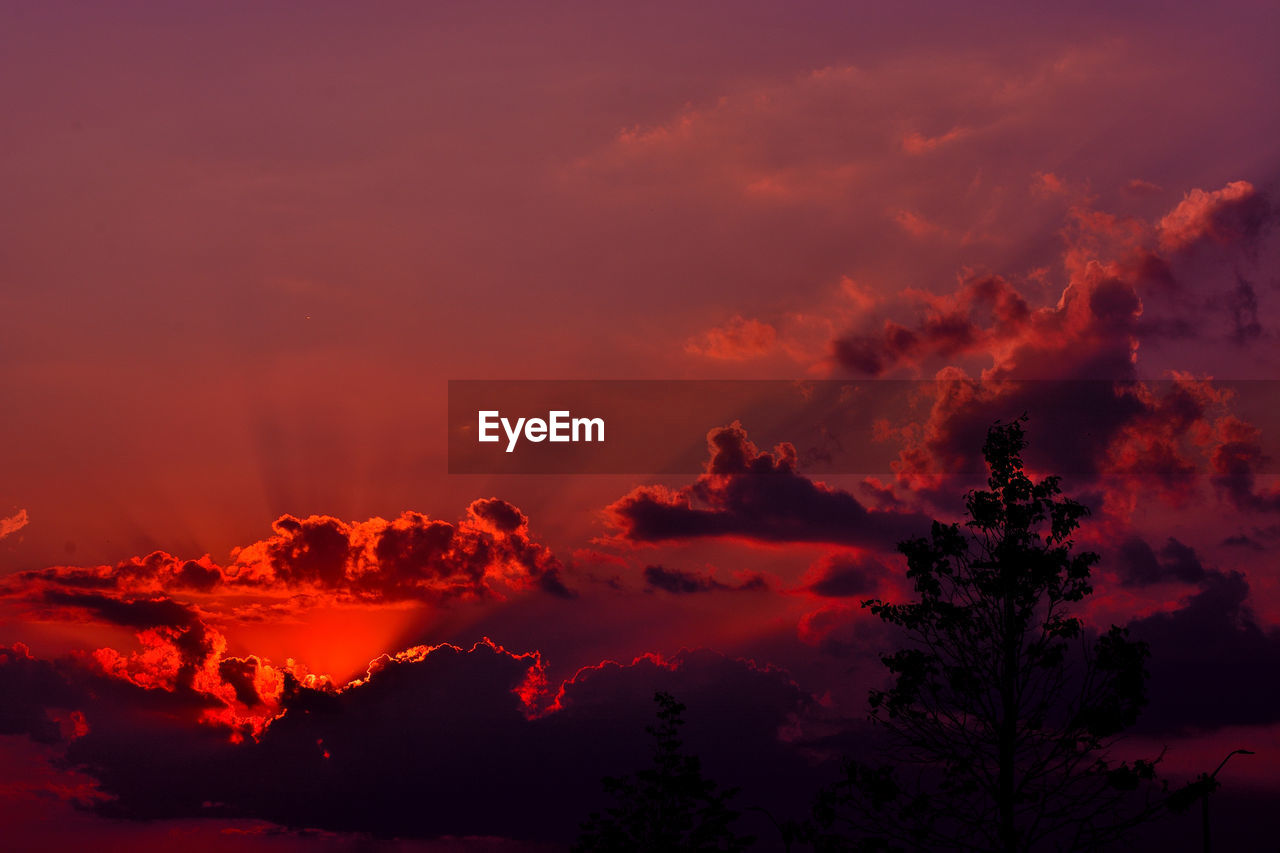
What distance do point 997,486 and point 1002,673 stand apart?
4184mm

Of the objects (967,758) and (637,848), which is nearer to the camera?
(967,758)

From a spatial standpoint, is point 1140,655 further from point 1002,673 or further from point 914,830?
point 914,830

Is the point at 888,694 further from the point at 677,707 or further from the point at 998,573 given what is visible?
the point at 677,707

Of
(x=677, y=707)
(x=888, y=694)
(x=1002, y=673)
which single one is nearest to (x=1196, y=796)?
(x=1002, y=673)

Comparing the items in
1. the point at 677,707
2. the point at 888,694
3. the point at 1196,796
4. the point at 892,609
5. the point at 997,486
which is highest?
the point at 997,486

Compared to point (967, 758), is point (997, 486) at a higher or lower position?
higher

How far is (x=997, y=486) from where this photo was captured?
2939cm

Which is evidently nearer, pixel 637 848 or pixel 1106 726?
pixel 1106 726

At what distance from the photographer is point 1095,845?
2797 cm

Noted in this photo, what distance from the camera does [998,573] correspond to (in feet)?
95.5

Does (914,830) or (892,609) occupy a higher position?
(892,609)

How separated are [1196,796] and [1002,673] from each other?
15.5 ft

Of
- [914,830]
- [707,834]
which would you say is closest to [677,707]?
[707,834]

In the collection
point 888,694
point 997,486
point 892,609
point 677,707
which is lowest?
point 677,707
